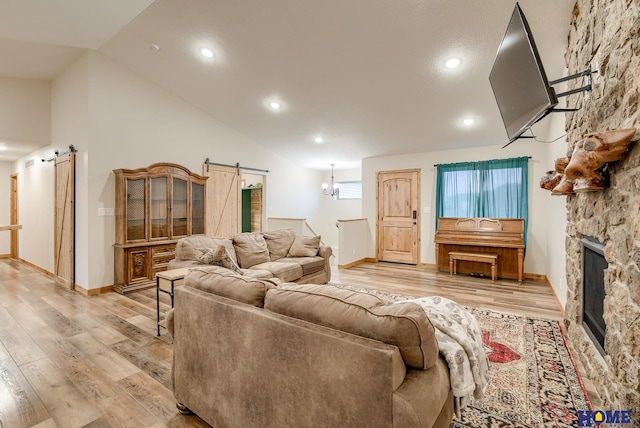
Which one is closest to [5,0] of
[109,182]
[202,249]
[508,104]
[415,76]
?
[109,182]

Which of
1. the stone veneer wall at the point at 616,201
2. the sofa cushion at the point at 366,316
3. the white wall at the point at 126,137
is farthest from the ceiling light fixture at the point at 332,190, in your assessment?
the sofa cushion at the point at 366,316

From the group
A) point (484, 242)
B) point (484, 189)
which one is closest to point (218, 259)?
point (484, 242)

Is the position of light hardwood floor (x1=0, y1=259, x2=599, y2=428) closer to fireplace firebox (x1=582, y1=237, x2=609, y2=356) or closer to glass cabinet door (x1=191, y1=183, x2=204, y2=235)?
fireplace firebox (x1=582, y1=237, x2=609, y2=356)

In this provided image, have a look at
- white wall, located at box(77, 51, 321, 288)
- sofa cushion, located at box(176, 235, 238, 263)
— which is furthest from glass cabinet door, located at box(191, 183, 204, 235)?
sofa cushion, located at box(176, 235, 238, 263)

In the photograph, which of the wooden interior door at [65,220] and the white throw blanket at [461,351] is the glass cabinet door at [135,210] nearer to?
the wooden interior door at [65,220]

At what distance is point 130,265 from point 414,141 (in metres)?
5.26

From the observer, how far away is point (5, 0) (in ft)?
10.1

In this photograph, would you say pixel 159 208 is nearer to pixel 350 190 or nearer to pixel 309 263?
pixel 309 263

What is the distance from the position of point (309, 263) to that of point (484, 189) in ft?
12.0

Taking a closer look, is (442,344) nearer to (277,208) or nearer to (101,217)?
(101,217)

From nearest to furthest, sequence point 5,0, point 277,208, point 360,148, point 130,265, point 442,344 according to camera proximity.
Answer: point 442,344, point 5,0, point 130,265, point 360,148, point 277,208

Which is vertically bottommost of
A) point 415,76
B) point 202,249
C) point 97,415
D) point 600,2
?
point 97,415

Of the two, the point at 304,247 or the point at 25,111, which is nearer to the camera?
the point at 304,247

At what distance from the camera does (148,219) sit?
4.75 metres
